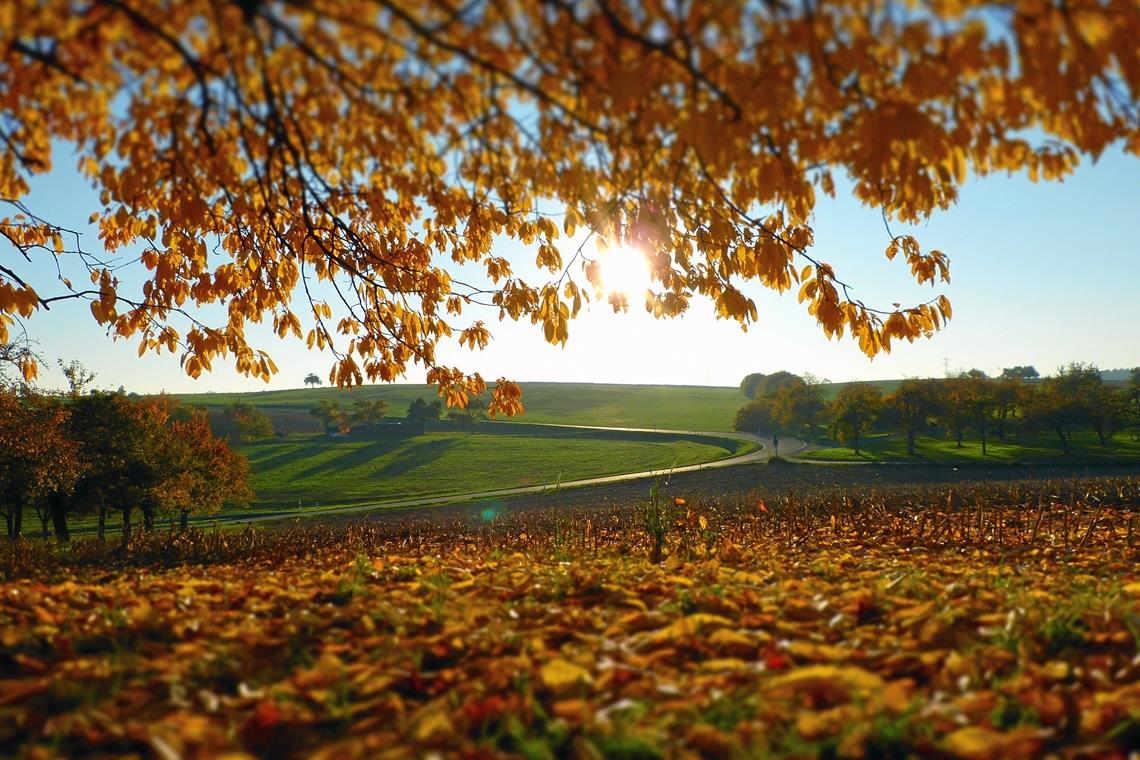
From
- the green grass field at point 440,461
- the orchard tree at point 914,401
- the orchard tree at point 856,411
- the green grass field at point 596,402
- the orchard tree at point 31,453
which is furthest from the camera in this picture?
the green grass field at point 596,402

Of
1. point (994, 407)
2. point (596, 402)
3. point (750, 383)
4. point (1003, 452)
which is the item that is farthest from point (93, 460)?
point (750, 383)

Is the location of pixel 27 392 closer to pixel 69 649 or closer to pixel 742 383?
pixel 69 649

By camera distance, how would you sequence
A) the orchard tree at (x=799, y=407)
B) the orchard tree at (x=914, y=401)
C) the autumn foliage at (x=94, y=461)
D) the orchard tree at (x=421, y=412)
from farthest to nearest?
the orchard tree at (x=421, y=412), the orchard tree at (x=799, y=407), the orchard tree at (x=914, y=401), the autumn foliage at (x=94, y=461)

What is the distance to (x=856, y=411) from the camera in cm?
6281

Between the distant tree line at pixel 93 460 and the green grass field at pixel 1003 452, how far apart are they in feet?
154

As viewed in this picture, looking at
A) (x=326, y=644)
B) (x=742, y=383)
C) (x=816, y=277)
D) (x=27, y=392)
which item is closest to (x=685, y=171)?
(x=816, y=277)

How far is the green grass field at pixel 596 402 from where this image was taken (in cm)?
10075

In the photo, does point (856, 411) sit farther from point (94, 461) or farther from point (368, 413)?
point (368, 413)

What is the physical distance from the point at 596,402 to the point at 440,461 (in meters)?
60.3

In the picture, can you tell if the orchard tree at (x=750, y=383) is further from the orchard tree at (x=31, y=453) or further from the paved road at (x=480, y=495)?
the orchard tree at (x=31, y=453)

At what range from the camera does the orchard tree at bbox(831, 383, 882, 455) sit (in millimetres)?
62062

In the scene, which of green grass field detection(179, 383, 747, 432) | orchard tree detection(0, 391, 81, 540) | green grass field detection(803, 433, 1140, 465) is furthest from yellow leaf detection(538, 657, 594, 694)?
green grass field detection(179, 383, 747, 432)

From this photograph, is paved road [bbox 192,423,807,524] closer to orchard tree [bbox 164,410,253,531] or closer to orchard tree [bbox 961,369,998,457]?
orchard tree [bbox 164,410,253,531]

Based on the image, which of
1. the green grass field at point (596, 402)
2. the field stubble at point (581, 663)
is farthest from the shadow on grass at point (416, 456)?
the field stubble at point (581, 663)
